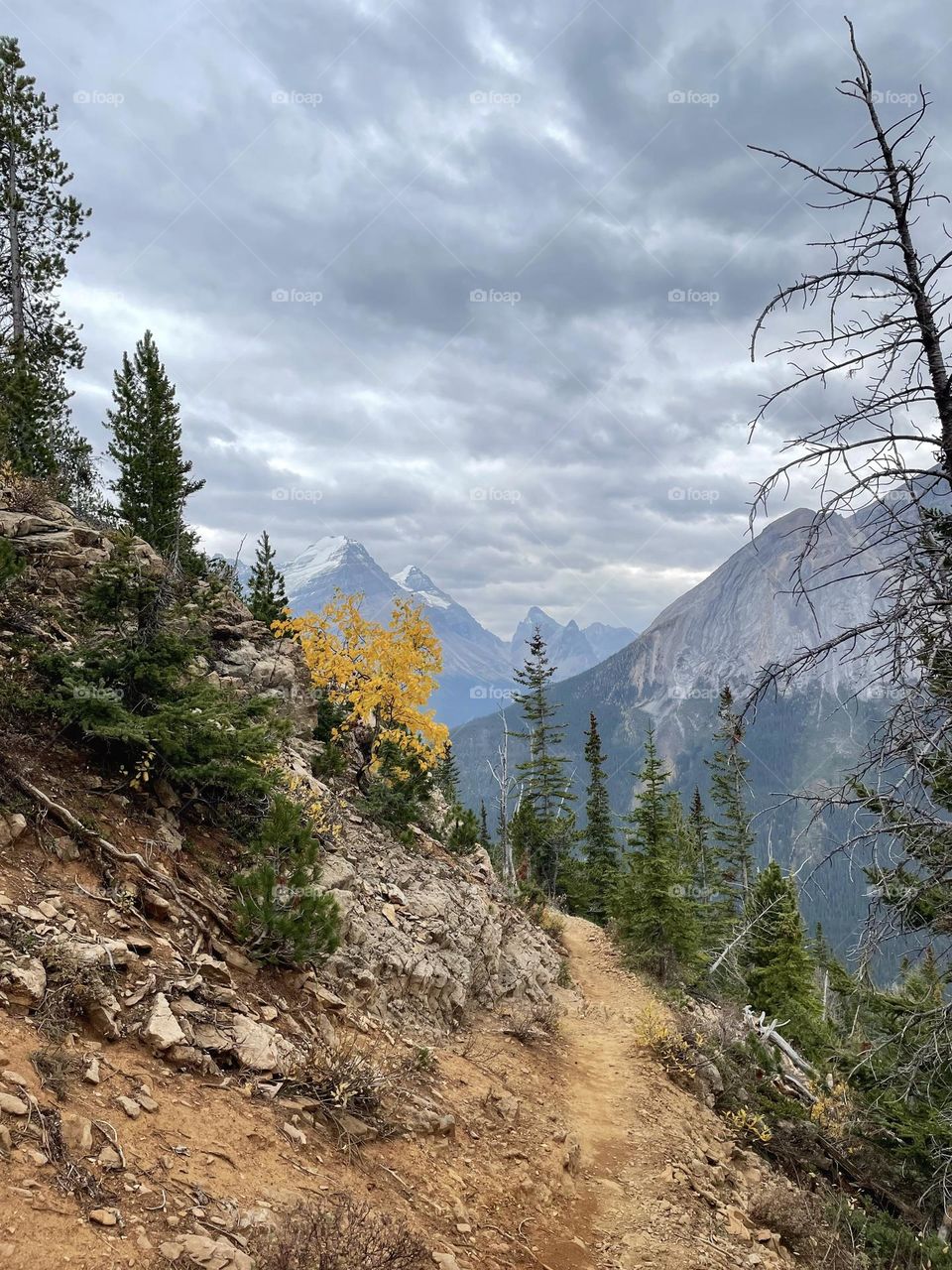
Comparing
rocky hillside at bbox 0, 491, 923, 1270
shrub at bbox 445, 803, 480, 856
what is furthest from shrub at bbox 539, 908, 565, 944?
rocky hillside at bbox 0, 491, 923, 1270

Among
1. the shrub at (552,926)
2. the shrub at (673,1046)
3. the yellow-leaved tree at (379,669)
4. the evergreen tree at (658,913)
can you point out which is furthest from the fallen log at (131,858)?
the evergreen tree at (658,913)

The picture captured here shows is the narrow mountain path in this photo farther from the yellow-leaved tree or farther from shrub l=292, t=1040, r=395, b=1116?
the yellow-leaved tree

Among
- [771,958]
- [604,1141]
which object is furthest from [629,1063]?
[771,958]

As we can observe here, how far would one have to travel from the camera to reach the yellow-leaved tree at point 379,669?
56.2 feet

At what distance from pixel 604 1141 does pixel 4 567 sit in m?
11.8

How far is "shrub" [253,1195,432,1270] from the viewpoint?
4.28 metres

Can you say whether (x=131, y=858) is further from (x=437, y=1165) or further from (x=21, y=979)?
(x=437, y=1165)

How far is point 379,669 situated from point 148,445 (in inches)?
673

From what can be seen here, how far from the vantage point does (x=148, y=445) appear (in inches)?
1083

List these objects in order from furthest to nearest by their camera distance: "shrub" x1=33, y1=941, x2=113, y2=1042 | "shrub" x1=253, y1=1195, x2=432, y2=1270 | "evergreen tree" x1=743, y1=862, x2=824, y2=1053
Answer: "evergreen tree" x1=743, y1=862, x2=824, y2=1053
"shrub" x1=33, y1=941, x2=113, y2=1042
"shrub" x1=253, y1=1195, x2=432, y2=1270

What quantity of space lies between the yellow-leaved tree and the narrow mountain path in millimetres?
7492

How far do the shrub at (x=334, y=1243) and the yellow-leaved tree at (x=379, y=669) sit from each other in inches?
465

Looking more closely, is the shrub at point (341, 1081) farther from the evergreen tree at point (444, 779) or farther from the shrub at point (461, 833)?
the shrub at point (461, 833)

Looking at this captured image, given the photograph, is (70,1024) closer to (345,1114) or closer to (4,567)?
(345,1114)
